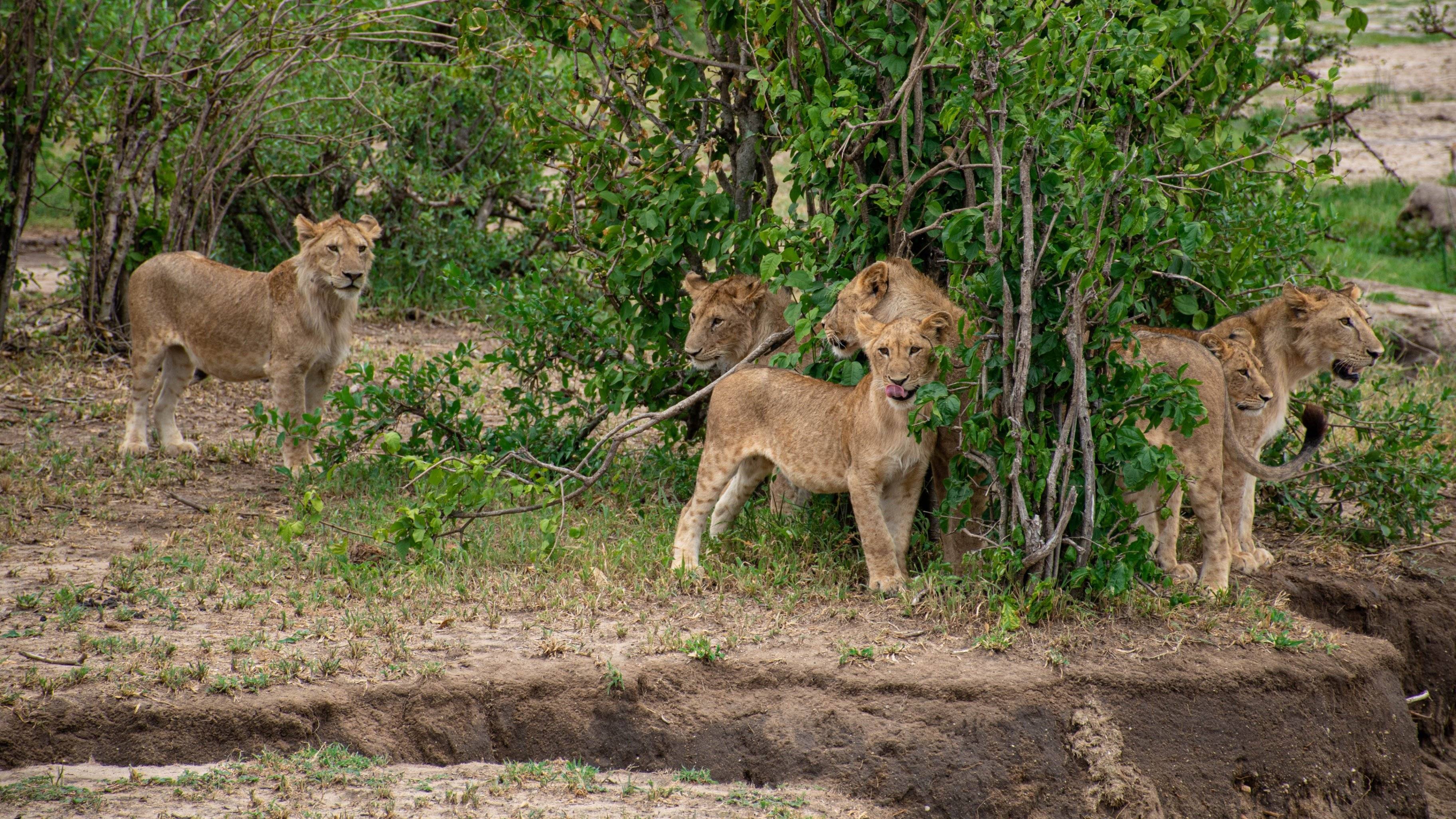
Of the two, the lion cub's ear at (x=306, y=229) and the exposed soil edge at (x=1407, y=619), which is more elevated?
the lion cub's ear at (x=306, y=229)

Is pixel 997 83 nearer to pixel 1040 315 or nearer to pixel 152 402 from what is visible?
pixel 1040 315

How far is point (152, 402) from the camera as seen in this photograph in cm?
888

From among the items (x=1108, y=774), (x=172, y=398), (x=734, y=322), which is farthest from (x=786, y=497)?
(x=172, y=398)

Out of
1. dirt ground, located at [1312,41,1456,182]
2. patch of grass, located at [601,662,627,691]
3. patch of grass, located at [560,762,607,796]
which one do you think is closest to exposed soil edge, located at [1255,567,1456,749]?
patch of grass, located at [601,662,627,691]

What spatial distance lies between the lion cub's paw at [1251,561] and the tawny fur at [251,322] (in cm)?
531

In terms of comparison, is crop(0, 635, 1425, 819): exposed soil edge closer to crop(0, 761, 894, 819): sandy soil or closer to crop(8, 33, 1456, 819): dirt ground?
crop(8, 33, 1456, 819): dirt ground

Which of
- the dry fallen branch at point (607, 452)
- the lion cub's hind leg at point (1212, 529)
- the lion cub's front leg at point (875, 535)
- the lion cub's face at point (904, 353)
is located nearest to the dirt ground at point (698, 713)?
the lion cub's front leg at point (875, 535)

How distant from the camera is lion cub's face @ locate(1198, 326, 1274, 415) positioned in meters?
6.56

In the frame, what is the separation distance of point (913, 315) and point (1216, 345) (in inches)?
63.1

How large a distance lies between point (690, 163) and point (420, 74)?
5732mm

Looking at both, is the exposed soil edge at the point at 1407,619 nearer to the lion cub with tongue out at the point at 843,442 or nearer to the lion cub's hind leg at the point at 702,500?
the lion cub with tongue out at the point at 843,442

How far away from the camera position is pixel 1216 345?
6.59 m

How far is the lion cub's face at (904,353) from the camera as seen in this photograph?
5586 mm

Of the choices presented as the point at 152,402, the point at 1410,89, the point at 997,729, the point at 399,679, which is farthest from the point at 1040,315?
the point at 1410,89
